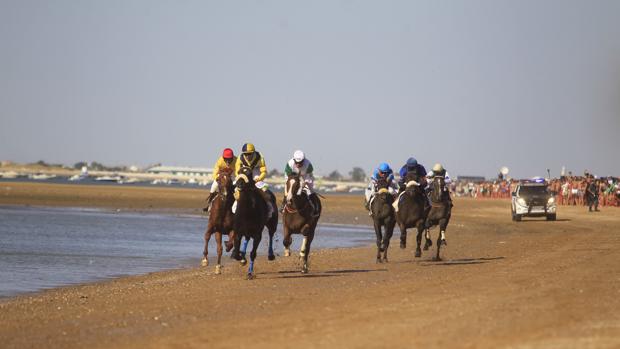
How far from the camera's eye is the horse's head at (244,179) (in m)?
20.9

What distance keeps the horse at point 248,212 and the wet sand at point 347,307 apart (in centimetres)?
69

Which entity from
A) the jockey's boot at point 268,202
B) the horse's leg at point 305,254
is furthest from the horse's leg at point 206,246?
the horse's leg at point 305,254

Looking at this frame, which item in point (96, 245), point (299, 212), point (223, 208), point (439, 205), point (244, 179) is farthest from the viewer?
point (96, 245)

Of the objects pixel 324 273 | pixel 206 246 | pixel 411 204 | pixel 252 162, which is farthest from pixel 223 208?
pixel 411 204

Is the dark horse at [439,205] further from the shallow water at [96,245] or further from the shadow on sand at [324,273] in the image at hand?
the shallow water at [96,245]

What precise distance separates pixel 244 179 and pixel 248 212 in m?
0.65

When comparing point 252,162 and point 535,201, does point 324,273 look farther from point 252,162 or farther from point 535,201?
point 535,201

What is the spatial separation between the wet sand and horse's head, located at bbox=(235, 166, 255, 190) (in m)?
1.60

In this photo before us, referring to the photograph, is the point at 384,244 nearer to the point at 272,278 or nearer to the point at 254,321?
the point at 272,278

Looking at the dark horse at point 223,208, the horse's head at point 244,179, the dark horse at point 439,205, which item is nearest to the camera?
the horse's head at point 244,179

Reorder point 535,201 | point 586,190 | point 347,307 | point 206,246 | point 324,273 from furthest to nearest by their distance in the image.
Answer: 1. point 586,190
2. point 535,201
3. point 206,246
4. point 324,273
5. point 347,307

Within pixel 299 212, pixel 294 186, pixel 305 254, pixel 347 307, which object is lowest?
pixel 347 307

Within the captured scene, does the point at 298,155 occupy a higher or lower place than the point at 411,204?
higher

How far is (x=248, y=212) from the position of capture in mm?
21188
